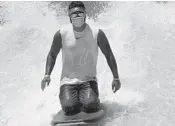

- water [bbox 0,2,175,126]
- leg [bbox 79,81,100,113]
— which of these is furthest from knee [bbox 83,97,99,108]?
water [bbox 0,2,175,126]

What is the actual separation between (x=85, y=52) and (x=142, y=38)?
7.57ft

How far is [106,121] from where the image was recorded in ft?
19.9

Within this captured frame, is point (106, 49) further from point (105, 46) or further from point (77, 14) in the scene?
point (77, 14)

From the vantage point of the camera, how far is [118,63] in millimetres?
7410

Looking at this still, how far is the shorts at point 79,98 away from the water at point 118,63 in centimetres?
44

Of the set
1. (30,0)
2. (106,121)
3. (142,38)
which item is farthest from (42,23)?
(106,121)

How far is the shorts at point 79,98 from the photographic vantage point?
5.66 metres

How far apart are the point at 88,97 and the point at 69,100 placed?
0.78 feet

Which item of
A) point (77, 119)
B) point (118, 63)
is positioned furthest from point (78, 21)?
point (118, 63)

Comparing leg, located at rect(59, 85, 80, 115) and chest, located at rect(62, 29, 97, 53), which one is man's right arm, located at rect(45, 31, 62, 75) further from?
leg, located at rect(59, 85, 80, 115)

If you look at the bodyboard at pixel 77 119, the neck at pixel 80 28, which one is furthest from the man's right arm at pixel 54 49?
the bodyboard at pixel 77 119

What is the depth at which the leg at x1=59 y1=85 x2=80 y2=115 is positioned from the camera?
5.64 meters

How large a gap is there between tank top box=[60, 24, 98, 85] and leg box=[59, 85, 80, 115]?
0.46ft

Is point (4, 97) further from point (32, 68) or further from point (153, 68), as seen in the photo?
point (153, 68)
